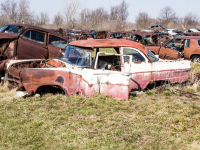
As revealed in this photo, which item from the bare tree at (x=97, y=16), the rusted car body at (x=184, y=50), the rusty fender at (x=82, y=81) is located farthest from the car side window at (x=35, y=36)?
the bare tree at (x=97, y=16)

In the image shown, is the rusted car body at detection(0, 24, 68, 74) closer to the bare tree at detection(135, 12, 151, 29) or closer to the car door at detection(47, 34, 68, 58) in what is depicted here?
the car door at detection(47, 34, 68, 58)

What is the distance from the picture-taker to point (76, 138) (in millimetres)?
3633

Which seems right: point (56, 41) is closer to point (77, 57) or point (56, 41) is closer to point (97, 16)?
point (77, 57)


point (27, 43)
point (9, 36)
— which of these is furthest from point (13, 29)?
point (27, 43)

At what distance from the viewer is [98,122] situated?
4.30 m

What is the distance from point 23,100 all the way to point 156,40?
11425 mm

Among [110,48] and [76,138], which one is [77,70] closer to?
[110,48]

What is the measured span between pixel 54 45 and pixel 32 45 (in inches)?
37.0

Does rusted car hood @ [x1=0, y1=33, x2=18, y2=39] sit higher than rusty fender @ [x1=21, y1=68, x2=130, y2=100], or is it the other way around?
rusted car hood @ [x1=0, y1=33, x2=18, y2=39]

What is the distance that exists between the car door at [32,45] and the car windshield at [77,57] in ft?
6.68

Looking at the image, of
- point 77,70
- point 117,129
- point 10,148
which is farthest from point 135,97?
point 10,148

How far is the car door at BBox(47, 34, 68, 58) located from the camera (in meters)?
8.35

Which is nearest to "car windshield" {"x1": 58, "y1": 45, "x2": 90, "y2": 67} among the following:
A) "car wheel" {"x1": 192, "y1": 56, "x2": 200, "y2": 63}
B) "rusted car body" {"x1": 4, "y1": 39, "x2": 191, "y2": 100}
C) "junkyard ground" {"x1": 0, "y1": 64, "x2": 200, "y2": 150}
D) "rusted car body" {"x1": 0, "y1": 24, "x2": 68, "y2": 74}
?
"rusted car body" {"x1": 4, "y1": 39, "x2": 191, "y2": 100}

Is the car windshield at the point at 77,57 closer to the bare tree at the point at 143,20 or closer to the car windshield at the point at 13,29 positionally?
the car windshield at the point at 13,29
